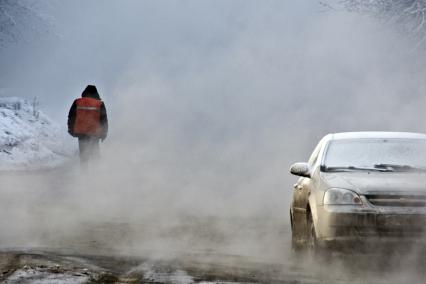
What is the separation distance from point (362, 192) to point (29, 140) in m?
17.7

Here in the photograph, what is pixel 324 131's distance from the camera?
116ft

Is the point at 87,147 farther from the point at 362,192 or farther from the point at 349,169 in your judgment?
the point at 362,192

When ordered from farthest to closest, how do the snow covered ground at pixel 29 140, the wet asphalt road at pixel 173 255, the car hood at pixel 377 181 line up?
the snow covered ground at pixel 29 140
the car hood at pixel 377 181
the wet asphalt road at pixel 173 255

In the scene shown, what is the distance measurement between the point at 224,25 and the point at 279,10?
383cm

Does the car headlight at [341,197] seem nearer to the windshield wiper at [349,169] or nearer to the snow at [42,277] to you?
the windshield wiper at [349,169]

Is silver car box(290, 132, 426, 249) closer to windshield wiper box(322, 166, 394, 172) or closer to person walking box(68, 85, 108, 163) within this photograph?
windshield wiper box(322, 166, 394, 172)

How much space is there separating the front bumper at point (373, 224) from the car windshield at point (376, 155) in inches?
37.2

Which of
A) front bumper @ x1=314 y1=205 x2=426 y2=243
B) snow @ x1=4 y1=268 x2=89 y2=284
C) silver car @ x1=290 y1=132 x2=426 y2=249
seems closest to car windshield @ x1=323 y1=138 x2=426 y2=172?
silver car @ x1=290 y1=132 x2=426 y2=249

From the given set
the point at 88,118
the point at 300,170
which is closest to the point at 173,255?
the point at 300,170

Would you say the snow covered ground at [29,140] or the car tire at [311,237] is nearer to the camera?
the car tire at [311,237]

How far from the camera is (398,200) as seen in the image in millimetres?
7766

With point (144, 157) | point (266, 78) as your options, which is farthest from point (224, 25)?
point (144, 157)

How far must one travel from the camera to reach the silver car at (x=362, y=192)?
7.68 metres

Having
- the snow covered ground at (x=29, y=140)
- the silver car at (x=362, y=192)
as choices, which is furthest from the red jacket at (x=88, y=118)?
the silver car at (x=362, y=192)
